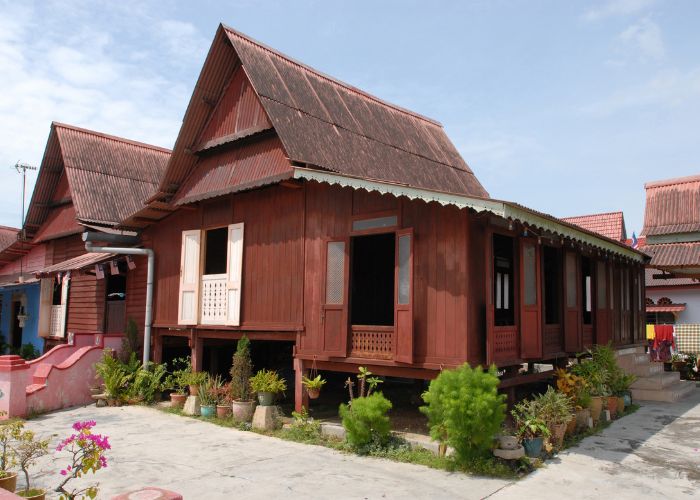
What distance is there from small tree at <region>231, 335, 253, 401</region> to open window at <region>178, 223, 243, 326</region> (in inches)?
33.8

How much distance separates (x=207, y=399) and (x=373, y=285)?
4.54 meters

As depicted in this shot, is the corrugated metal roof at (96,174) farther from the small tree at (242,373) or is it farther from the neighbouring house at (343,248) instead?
the small tree at (242,373)

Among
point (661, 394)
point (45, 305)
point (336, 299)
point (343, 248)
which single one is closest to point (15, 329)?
point (45, 305)

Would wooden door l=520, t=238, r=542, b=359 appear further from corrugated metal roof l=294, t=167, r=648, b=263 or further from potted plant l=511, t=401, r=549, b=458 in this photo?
potted plant l=511, t=401, r=549, b=458

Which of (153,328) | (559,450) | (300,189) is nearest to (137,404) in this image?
(153,328)

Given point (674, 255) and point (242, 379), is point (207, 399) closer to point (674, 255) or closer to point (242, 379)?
point (242, 379)

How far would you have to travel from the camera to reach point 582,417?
959 cm

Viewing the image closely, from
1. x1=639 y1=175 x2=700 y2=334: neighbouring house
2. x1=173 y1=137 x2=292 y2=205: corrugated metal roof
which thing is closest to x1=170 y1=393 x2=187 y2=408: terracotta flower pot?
x1=173 y1=137 x2=292 y2=205: corrugated metal roof

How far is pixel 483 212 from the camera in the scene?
8.40 meters

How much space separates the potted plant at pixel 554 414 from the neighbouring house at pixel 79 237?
34.2 feet

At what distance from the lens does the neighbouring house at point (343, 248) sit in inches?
345

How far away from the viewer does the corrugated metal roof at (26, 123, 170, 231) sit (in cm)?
1764

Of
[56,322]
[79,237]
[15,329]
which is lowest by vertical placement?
[15,329]

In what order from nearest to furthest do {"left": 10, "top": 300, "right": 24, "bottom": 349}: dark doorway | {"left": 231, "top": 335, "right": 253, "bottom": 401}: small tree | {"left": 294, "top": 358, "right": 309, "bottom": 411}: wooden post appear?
A: {"left": 294, "top": 358, "right": 309, "bottom": 411}: wooden post
{"left": 231, "top": 335, "right": 253, "bottom": 401}: small tree
{"left": 10, "top": 300, "right": 24, "bottom": 349}: dark doorway
